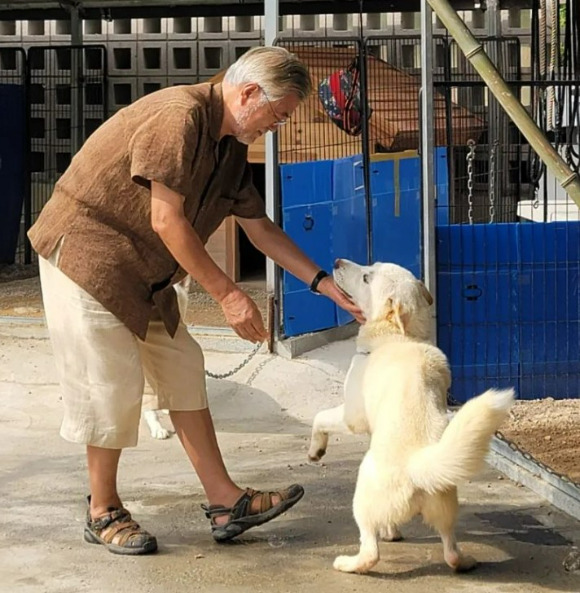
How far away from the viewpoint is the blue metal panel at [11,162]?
10609 mm

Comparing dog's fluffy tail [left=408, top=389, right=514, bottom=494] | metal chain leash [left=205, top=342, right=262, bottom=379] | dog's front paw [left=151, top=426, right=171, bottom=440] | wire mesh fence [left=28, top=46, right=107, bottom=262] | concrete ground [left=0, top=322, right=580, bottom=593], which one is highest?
wire mesh fence [left=28, top=46, right=107, bottom=262]

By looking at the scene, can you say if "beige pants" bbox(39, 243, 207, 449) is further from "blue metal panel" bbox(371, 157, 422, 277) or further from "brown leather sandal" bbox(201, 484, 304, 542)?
"blue metal panel" bbox(371, 157, 422, 277)

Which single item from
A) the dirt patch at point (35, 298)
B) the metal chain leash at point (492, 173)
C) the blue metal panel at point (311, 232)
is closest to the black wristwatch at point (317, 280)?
the blue metal panel at point (311, 232)

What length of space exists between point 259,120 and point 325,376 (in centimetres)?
313

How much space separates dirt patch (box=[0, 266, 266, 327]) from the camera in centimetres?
819

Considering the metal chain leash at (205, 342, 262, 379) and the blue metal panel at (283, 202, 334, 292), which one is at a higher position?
the blue metal panel at (283, 202, 334, 292)

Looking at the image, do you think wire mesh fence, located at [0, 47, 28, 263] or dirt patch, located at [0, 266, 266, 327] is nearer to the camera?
dirt patch, located at [0, 266, 266, 327]

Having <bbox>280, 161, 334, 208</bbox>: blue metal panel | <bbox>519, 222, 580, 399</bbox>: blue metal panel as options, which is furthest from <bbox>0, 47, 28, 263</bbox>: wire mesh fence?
<bbox>519, 222, 580, 399</bbox>: blue metal panel

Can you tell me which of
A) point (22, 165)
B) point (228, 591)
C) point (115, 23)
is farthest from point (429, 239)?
point (115, 23)

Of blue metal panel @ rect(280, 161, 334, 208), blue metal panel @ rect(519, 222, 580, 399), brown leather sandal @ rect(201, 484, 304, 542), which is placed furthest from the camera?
blue metal panel @ rect(280, 161, 334, 208)

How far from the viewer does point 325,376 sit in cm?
692

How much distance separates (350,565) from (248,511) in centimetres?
51

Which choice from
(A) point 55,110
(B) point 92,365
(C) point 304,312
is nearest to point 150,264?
(B) point 92,365

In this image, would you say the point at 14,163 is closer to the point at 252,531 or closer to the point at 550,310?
the point at 550,310
